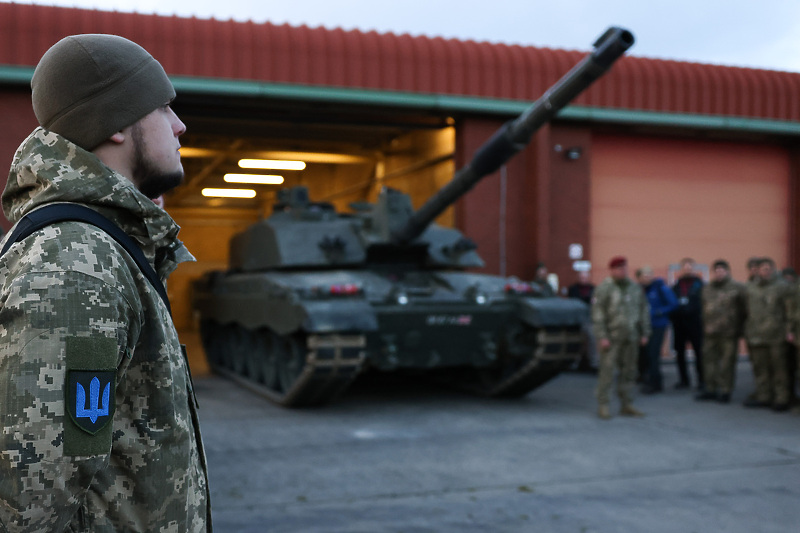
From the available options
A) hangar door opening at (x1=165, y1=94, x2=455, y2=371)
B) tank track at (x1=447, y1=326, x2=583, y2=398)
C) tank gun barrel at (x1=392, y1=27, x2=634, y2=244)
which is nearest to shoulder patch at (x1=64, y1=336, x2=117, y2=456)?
tank gun barrel at (x1=392, y1=27, x2=634, y2=244)

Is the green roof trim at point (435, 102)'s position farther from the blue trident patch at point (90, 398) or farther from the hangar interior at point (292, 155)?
the blue trident patch at point (90, 398)

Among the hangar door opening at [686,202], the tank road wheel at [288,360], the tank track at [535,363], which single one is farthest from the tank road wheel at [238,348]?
the hangar door opening at [686,202]

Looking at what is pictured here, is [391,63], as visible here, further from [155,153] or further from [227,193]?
[155,153]

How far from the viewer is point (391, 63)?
14.3 meters

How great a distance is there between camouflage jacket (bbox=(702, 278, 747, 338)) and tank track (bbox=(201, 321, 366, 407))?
15.5 ft

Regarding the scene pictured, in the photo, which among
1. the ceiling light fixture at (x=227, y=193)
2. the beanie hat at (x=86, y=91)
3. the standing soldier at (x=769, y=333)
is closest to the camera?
the beanie hat at (x=86, y=91)

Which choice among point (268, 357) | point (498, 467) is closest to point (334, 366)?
point (268, 357)

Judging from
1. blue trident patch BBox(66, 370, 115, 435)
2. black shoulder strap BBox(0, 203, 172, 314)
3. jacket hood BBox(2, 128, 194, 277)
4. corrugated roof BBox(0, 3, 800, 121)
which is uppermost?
corrugated roof BBox(0, 3, 800, 121)

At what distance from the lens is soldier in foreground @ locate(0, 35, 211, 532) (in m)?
1.40

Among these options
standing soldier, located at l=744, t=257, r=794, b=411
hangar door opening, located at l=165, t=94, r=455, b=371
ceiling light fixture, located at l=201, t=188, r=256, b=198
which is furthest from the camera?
ceiling light fixture, located at l=201, t=188, r=256, b=198

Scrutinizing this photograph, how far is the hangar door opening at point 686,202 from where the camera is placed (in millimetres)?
16266

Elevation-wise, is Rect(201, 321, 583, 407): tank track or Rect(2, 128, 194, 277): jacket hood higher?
Rect(2, 128, 194, 277): jacket hood

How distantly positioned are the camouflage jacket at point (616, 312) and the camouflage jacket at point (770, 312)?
5.32 ft

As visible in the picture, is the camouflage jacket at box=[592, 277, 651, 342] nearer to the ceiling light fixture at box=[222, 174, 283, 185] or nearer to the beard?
the beard
